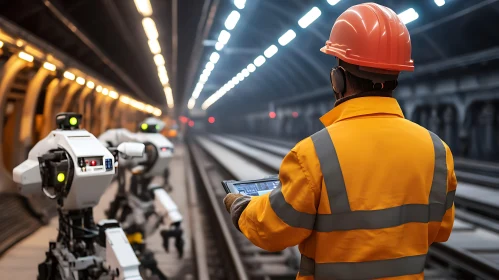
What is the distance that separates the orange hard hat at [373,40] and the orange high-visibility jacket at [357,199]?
17 cm

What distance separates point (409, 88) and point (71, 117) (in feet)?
44.2

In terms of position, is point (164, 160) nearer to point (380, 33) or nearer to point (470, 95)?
point (380, 33)

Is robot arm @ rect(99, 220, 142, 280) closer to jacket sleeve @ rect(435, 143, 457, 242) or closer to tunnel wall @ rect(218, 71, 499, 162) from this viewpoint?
jacket sleeve @ rect(435, 143, 457, 242)

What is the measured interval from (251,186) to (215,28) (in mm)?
11161

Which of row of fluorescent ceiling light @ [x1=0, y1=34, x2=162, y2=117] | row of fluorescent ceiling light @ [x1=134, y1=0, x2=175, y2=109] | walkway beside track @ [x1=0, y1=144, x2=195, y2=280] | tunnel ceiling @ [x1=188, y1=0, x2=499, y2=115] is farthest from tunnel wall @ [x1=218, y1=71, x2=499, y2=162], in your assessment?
row of fluorescent ceiling light @ [x1=0, y1=34, x2=162, y2=117]

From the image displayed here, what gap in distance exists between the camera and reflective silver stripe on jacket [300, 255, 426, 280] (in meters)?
1.91

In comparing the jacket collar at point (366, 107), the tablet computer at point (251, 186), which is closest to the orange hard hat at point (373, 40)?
the jacket collar at point (366, 107)

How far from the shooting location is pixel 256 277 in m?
6.15

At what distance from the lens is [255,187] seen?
2.47 m

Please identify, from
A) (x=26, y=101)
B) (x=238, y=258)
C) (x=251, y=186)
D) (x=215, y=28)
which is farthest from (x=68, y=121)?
(x=215, y=28)

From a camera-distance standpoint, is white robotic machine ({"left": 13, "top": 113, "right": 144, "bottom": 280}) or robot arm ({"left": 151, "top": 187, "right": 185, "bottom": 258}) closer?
white robotic machine ({"left": 13, "top": 113, "right": 144, "bottom": 280})

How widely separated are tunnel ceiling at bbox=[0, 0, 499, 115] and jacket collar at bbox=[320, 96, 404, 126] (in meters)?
6.41

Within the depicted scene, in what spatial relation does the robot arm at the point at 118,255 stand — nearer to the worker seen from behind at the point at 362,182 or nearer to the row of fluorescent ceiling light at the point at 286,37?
the worker seen from behind at the point at 362,182

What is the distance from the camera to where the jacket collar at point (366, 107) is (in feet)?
6.57
